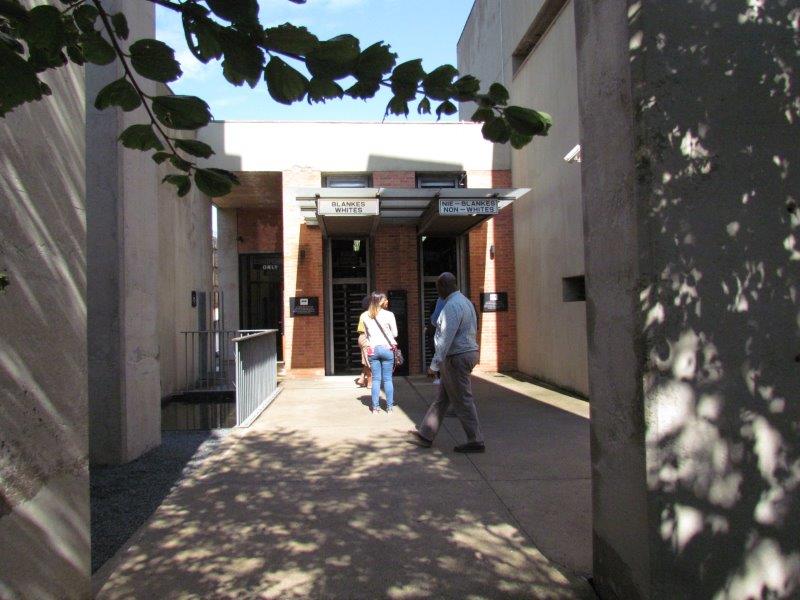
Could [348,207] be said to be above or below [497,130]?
above

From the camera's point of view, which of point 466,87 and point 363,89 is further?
point 466,87

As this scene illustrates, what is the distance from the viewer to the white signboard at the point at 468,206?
1113cm

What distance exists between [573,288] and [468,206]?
240cm

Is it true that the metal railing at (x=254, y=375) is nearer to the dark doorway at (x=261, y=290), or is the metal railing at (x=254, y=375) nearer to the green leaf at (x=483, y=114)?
the green leaf at (x=483, y=114)

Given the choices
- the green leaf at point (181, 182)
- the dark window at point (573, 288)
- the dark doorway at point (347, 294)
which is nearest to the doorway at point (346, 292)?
the dark doorway at point (347, 294)

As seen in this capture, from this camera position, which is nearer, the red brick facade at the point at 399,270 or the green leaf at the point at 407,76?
the green leaf at the point at 407,76

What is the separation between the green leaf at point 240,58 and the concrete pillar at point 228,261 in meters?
15.1

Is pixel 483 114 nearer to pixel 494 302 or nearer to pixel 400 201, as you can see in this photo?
pixel 400 201

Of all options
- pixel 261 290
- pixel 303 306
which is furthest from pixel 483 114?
pixel 261 290

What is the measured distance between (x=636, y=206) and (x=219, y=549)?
3215mm

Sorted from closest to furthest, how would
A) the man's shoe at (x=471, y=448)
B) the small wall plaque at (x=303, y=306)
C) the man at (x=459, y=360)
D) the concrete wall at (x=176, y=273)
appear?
the man at (x=459, y=360) → the man's shoe at (x=471, y=448) → the concrete wall at (x=176, y=273) → the small wall plaque at (x=303, y=306)

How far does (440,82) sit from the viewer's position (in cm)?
207

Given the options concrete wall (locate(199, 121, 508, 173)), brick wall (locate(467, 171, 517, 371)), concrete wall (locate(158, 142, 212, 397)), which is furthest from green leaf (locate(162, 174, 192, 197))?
brick wall (locate(467, 171, 517, 371))

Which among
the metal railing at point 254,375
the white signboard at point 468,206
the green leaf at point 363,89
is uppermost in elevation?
the white signboard at point 468,206
